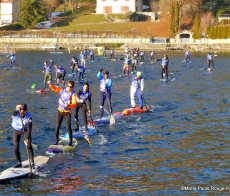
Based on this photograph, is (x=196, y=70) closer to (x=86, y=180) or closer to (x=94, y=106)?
(x=94, y=106)

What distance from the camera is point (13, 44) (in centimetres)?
12838

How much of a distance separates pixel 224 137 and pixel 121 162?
285 inches

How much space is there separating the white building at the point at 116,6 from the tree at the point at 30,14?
56.3ft

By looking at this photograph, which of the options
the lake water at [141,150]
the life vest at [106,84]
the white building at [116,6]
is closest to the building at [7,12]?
the white building at [116,6]

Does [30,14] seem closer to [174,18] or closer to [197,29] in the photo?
[174,18]

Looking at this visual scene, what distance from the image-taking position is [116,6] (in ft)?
499

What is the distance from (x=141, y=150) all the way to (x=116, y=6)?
12851 cm

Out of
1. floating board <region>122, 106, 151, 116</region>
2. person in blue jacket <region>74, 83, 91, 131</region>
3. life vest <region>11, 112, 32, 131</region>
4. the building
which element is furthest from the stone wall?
life vest <region>11, 112, 32, 131</region>

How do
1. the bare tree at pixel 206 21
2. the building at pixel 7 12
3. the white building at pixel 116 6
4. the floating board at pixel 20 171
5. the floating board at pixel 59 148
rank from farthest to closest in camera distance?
the white building at pixel 116 6 → the building at pixel 7 12 → the bare tree at pixel 206 21 → the floating board at pixel 59 148 → the floating board at pixel 20 171

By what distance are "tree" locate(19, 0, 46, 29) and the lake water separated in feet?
311

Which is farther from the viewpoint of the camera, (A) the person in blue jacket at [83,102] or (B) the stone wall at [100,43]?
(B) the stone wall at [100,43]

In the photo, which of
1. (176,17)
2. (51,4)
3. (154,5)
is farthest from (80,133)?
(51,4)

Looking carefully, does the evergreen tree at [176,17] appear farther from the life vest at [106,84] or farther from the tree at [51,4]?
the life vest at [106,84]

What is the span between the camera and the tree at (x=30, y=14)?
458 feet
